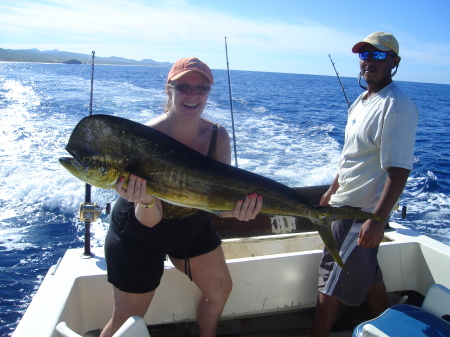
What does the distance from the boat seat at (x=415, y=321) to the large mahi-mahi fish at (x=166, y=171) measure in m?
0.36

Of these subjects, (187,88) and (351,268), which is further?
(351,268)

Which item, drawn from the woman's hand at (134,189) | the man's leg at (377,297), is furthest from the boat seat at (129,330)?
the man's leg at (377,297)

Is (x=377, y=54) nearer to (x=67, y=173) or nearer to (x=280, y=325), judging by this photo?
(x=280, y=325)

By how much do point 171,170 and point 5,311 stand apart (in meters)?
3.38

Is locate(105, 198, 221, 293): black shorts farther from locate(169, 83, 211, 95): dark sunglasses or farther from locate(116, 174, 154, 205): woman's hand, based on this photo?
locate(169, 83, 211, 95): dark sunglasses

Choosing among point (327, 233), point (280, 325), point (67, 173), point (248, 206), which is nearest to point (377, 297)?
point (280, 325)

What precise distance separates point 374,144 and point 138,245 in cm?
132

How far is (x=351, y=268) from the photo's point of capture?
2197 mm

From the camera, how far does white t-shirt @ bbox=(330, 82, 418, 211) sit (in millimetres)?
1871

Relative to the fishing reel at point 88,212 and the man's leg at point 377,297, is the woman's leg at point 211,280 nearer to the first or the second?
the fishing reel at point 88,212

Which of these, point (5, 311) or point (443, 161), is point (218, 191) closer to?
point (5, 311)

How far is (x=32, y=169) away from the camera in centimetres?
800

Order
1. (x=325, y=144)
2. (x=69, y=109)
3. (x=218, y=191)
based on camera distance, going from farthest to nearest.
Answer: (x=69, y=109), (x=325, y=144), (x=218, y=191)

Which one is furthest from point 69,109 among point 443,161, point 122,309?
point 122,309
